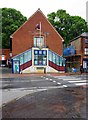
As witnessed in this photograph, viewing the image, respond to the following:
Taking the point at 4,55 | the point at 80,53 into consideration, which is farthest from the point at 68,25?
the point at 80,53

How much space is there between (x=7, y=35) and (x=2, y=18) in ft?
14.5

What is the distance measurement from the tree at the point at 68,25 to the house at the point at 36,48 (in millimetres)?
16991

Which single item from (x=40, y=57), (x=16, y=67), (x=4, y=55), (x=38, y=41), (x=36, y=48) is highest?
(x=38, y=41)

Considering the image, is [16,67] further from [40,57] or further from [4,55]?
[4,55]

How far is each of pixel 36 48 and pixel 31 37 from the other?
2126mm

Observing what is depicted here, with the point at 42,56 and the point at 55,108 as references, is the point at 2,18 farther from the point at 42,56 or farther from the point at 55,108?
the point at 55,108

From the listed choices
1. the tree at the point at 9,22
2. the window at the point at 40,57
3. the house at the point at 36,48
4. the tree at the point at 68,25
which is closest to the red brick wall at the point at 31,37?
the house at the point at 36,48

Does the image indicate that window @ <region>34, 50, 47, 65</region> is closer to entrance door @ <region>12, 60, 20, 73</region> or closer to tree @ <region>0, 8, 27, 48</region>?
entrance door @ <region>12, 60, 20, 73</region>

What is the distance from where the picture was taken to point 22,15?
6109 cm

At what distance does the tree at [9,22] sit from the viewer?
56438 millimetres

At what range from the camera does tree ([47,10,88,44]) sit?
61300 millimetres

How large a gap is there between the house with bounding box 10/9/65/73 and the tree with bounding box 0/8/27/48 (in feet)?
43.7

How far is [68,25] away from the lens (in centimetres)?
6222

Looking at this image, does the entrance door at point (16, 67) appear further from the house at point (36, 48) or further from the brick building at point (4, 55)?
the brick building at point (4, 55)
